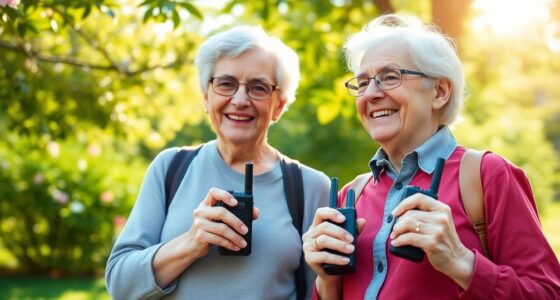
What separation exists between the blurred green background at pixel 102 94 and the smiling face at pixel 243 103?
1.03 m

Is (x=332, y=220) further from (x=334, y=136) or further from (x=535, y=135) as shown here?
(x=535, y=135)

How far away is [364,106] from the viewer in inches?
97.8

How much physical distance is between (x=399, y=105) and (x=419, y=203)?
49 cm

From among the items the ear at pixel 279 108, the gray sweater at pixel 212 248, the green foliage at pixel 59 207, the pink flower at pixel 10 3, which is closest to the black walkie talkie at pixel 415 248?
the gray sweater at pixel 212 248

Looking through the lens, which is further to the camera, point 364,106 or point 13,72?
point 13,72

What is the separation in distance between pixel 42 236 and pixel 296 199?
8151mm

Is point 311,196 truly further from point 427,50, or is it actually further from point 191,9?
point 191,9

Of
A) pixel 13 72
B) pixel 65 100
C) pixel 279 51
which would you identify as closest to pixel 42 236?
pixel 65 100

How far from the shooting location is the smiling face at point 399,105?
7.82ft

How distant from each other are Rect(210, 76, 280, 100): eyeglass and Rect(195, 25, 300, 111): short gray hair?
0.06 m

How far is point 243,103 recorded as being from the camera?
280 cm

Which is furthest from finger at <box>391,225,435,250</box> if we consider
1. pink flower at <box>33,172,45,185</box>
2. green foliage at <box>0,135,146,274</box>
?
pink flower at <box>33,172,45,185</box>

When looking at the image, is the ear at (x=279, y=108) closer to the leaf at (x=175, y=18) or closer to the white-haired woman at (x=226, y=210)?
the white-haired woman at (x=226, y=210)

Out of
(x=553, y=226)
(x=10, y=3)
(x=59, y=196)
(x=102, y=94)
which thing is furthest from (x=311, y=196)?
(x=553, y=226)
